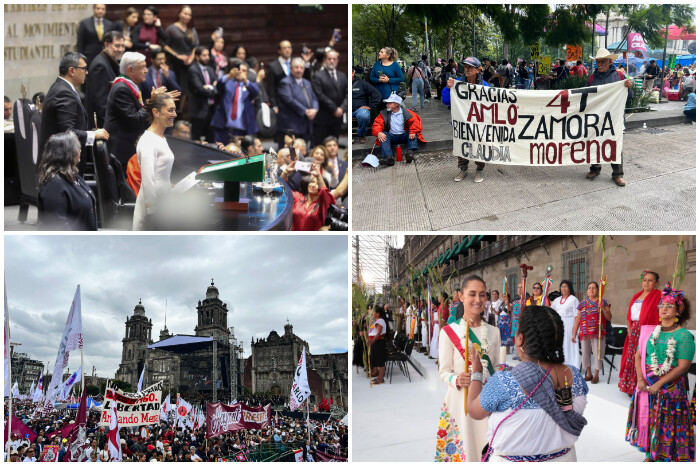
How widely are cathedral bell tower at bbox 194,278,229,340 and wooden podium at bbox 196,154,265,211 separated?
84cm

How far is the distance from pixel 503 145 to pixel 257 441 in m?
4.34

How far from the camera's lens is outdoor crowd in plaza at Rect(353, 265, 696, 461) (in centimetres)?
277

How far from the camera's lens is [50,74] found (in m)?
5.25

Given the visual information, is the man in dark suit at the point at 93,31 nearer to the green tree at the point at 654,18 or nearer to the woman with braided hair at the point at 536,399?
the woman with braided hair at the point at 536,399

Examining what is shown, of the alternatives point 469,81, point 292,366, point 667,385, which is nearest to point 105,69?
point 292,366

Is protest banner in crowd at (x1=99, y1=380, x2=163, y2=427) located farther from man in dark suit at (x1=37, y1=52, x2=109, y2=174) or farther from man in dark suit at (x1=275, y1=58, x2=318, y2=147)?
man in dark suit at (x1=275, y1=58, x2=318, y2=147)

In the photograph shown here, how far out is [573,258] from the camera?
5.70 meters

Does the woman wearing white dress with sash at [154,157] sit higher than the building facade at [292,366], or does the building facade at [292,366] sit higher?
the woman wearing white dress with sash at [154,157]

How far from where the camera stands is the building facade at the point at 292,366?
5617mm

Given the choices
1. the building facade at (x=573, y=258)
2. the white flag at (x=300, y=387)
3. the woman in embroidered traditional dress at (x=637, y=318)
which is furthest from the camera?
the white flag at (x=300, y=387)

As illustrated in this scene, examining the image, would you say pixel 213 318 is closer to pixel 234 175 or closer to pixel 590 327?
pixel 234 175

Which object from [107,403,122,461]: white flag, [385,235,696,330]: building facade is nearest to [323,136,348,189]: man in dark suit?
[385,235,696,330]: building facade

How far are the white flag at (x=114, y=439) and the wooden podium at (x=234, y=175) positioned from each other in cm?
227

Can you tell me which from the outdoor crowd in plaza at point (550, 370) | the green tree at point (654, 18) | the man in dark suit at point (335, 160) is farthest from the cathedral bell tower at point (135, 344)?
the green tree at point (654, 18)
